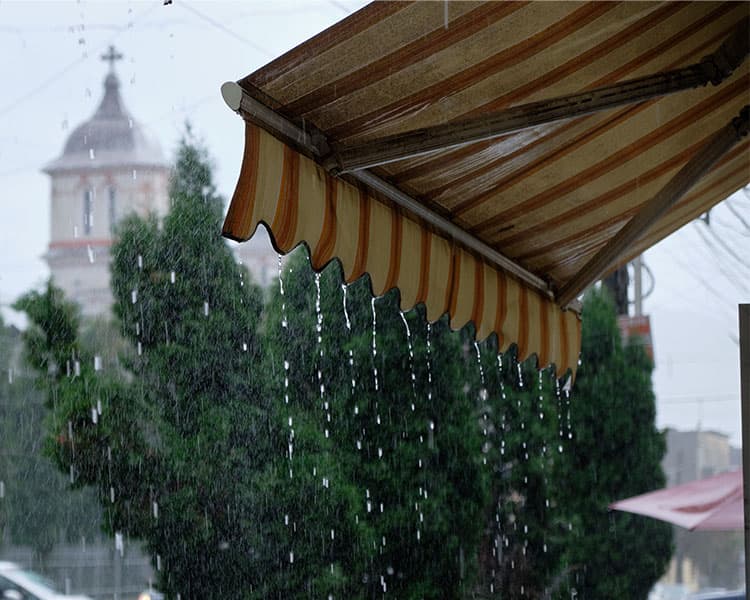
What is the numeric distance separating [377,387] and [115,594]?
7.56 metres

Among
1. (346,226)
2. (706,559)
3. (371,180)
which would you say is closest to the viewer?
(346,226)

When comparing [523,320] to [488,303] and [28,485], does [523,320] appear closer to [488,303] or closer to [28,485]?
[488,303]

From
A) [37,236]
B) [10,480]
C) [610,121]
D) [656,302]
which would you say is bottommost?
[10,480]

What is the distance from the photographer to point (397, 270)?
270 centimetres

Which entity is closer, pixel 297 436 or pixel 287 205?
pixel 287 205

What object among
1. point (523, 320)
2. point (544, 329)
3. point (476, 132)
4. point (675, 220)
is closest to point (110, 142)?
point (544, 329)

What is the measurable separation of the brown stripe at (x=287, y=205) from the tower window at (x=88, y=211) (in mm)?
32291

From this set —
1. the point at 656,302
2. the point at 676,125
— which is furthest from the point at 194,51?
the point at 676,125

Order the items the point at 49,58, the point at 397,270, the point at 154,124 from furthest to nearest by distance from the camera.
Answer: the point at 154,124, the point at 49,58, the point at 397,270

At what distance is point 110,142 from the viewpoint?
3669 cm

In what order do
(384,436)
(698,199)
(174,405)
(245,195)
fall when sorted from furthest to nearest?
(384,436) < (174,405) < (698,199) < (245,195)

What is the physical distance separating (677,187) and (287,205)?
3.40ft

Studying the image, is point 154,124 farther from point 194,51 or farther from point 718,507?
point 718,507

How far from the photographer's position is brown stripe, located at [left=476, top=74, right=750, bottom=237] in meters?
2.69
